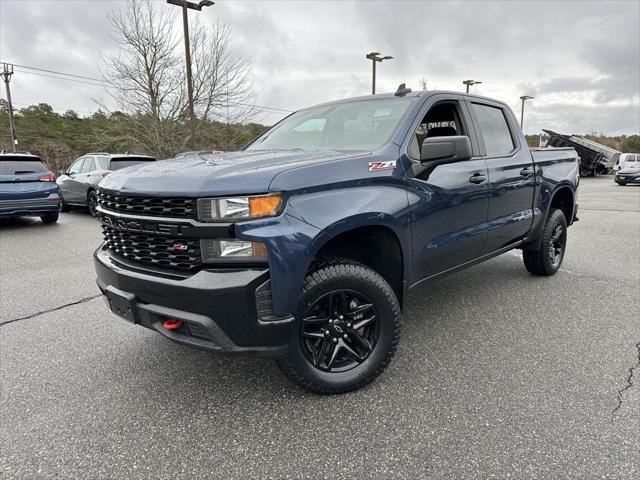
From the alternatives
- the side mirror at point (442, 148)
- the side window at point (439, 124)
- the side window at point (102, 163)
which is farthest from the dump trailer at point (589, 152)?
the side mirror at point (442, 148)

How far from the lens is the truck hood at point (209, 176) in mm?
2070

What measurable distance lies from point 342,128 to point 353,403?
1.93 m

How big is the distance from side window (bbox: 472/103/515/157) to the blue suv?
8414 millimetres

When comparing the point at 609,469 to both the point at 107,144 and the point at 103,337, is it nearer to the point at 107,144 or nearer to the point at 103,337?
the point at 103,337

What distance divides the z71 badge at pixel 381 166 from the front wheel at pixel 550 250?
2.68 m

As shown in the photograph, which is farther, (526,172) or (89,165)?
(89,165)

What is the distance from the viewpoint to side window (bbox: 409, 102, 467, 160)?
9.77 feet

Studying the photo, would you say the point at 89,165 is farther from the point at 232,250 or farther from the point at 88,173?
the point at 232,250

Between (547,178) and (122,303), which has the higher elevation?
(547,178)

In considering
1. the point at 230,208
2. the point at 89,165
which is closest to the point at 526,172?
the point at 230,208

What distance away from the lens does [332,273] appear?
2.32 metres

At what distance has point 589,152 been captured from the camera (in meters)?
26.3

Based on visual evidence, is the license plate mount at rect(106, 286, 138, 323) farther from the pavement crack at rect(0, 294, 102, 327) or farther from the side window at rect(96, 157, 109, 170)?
the side window at rect(96, 157, 109, 170)

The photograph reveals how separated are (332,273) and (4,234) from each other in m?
8.26
